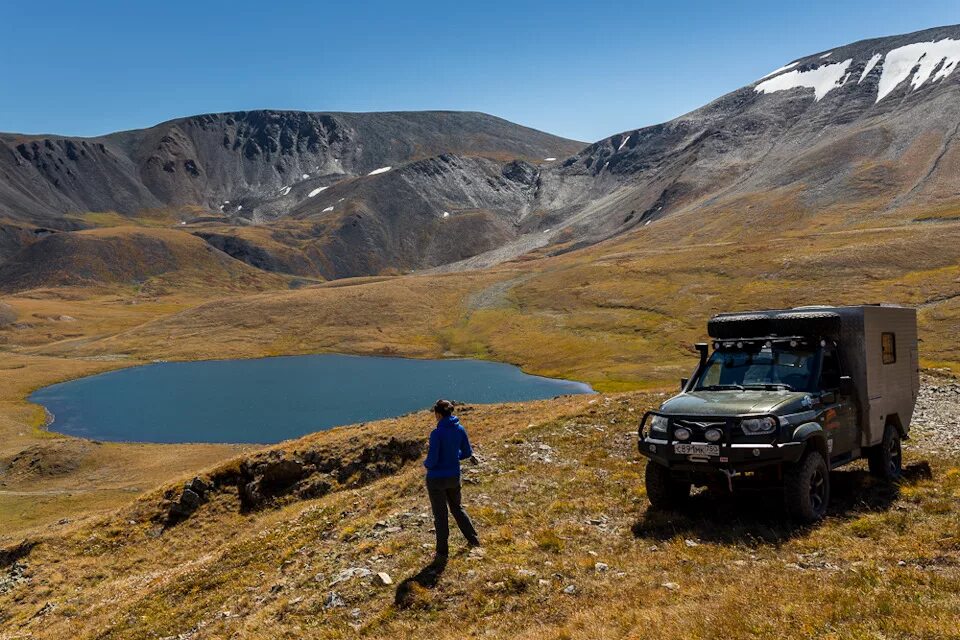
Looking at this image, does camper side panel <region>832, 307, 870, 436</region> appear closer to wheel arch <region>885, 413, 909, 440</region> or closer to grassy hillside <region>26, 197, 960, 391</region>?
wheel arch <region>885, 413, 909, 440</region>

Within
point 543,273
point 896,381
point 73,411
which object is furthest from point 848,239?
point 73,411

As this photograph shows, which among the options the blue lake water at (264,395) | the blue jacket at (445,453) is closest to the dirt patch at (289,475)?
the blue jacket at (445,453)

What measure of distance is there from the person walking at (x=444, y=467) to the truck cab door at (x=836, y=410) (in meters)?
7.69

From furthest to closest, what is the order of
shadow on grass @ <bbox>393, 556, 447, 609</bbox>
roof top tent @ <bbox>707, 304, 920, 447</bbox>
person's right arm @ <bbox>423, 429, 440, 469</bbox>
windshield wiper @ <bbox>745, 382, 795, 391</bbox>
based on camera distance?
roof top tent @ <bbox>707, 304, 920, 447</bbox>, windshield wiper @ <bbox>745, 382, 795, 391</bbox>, person's right arm @ <bbox>423, 429, 440, 469</bbox>, shadow on grass @ <bbox>393, 556, 447, 609</bbox>

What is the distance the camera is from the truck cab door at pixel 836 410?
14078 mm

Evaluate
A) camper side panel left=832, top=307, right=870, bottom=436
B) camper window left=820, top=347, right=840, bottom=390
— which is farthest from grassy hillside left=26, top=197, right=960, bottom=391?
camper window left=820, top=347, right=840, bottom=390

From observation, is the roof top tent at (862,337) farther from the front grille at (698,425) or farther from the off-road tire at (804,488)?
the front grille at (698,425)

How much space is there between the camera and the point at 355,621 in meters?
11.9

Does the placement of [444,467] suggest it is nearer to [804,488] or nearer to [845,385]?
[804,488]

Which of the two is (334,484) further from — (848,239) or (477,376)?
(848,239)

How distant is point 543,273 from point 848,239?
7223 centimetres

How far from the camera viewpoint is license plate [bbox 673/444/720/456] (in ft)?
41.6

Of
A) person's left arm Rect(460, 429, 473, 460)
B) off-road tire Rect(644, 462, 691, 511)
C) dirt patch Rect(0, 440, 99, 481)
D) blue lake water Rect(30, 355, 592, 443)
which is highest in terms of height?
person's left arm Rect(460, 429, 473, 460)

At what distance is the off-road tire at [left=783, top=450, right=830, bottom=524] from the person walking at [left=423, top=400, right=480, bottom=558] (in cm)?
628
